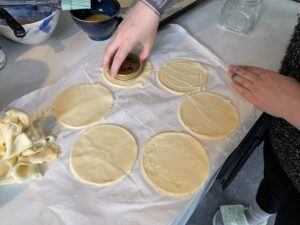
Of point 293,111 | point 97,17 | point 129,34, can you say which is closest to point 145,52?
point 129,34

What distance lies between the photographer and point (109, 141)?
0.67 metres

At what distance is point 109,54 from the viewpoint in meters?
0.77

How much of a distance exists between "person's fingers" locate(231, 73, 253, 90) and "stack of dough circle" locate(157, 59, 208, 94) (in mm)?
77

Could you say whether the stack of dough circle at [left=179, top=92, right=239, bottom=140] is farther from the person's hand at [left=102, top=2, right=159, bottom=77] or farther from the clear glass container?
the clear glass container

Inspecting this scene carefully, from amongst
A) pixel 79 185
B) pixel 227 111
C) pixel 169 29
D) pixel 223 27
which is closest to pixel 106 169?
pixel 79 185

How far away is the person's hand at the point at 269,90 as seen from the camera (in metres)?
0.63

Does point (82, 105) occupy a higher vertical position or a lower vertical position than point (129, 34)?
lower

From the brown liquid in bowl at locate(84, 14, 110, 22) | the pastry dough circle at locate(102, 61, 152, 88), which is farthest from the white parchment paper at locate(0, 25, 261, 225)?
the brown liquid in bowl at locate(84, 14, 110, 22)

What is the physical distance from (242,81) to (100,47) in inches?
16.8

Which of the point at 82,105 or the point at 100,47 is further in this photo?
the point at 100,47

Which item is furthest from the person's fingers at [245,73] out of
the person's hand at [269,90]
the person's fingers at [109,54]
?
the person's fingers at [109,54]

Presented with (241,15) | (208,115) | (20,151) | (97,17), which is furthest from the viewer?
(241,15)

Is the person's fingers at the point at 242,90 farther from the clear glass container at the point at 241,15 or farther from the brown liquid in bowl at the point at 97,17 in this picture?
the brown liquid in bowl at the point at 97,17

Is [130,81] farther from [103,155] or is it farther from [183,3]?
[183,3]
